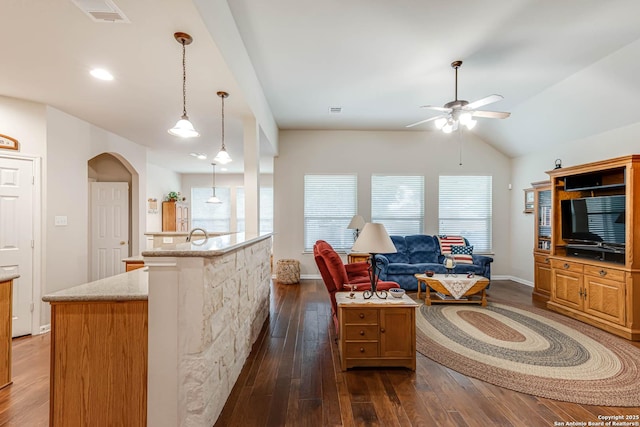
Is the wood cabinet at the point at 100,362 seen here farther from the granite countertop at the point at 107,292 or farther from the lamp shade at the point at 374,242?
the lamp shade at the point at 374,242

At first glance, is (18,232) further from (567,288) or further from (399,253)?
(567,288)

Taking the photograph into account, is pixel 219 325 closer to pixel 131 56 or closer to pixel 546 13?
pixel 131 56

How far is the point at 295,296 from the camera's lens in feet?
16.2

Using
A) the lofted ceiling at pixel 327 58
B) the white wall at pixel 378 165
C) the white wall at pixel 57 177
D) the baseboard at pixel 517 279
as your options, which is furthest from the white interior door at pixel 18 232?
the baseboard at pixel 517 279

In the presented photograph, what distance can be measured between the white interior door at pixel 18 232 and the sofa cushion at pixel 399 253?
17.2 feet

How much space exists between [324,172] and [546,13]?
4.20 m

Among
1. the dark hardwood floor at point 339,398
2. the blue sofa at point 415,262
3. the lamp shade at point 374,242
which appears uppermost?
the lamp shade at point 374,242

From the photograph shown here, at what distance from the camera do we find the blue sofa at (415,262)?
5094 millimetres

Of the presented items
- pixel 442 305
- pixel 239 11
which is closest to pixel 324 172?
pixel 442 305

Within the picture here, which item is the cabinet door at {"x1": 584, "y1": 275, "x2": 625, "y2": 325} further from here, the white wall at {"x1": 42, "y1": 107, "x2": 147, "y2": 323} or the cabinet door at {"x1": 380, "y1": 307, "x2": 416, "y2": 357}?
the white wall at {"x1": 42, "y1": 107, "x2": 147, "y2": 323}

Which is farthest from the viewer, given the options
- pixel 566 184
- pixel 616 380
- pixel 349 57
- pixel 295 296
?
pixel 295 296

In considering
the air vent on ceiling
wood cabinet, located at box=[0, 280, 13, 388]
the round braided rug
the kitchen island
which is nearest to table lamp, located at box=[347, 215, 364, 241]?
the round braided rug

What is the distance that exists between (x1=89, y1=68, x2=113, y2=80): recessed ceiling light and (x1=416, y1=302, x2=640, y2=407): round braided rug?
410 centimetres

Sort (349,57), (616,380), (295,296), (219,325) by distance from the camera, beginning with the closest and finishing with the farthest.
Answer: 1. (219,325)
2. (616,380)
3. (349,57)
4. (295,296)
